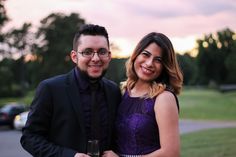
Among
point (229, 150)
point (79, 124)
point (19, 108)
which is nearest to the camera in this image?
point (79, 124)

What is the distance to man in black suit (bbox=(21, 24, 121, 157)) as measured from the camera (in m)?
3.00

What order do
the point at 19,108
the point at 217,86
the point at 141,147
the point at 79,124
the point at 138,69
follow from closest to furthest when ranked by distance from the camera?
the point at 79,124 → the point at 141,147 → the point at 138,69 → the point at 19,108 → the point at 217,86

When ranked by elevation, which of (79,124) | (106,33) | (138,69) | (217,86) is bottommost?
(217,86)

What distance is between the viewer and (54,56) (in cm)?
6638

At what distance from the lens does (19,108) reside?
88.2ft

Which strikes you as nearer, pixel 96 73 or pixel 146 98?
pixel 96 73

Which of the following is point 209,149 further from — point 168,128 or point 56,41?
point 56,41

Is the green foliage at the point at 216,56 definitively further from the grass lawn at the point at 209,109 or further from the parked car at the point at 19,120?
the parked car at the point at 19,120

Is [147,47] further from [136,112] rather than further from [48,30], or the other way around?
[48,30]

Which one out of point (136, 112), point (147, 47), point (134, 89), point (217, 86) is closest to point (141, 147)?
point (136, 112)

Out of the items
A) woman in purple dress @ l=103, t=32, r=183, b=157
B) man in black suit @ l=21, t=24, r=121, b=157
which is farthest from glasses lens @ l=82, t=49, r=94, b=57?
woman in purple dress @ l=103, t=32, r=183, b=157

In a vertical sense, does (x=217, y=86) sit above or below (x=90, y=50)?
below

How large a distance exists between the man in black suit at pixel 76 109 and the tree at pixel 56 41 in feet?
202

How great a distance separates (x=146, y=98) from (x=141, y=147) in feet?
1.15
